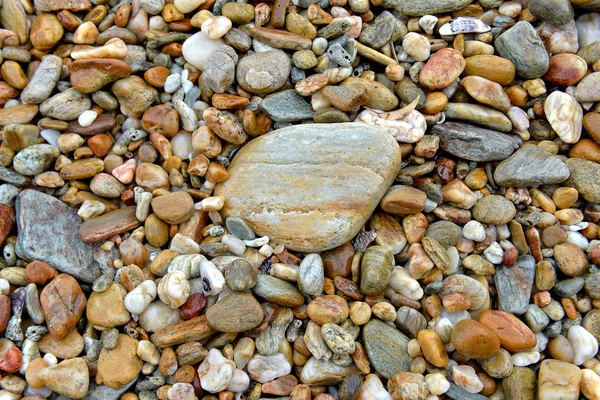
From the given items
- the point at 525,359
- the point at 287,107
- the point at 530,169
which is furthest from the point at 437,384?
the point at 287,107

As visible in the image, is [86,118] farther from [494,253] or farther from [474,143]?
[494,253]

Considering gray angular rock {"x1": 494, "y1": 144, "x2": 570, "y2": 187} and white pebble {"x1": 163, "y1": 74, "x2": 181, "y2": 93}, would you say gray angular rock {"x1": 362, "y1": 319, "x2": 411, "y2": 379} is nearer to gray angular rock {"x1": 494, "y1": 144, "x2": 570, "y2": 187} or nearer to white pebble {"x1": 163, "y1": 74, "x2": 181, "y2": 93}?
gray angular rock {"x1": 494, "y1": 144, "x2": 570, "y2": 187}

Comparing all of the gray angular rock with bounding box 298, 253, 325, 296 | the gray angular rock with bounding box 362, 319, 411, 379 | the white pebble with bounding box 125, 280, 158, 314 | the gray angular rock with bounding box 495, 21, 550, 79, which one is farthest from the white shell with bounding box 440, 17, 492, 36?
the white pebble with bounding box 125, 280, 158, 314


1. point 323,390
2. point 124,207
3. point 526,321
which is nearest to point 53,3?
point 124,207

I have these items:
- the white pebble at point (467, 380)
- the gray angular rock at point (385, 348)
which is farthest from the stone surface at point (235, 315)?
the white pebble at point (467, 380)

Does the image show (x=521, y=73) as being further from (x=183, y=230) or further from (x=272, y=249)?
(x=183, y=230)

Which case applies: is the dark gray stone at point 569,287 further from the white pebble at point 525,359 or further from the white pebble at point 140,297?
the white pebble at point 140,297
